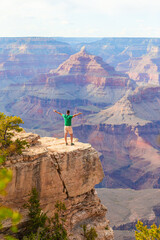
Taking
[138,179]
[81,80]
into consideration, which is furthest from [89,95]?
[138,179]

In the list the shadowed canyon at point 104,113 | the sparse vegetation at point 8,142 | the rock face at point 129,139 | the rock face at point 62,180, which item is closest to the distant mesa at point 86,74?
the shadowed canyon at point 104,113

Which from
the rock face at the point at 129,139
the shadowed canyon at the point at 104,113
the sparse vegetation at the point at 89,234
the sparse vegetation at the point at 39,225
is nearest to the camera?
the sparse vegetation at the point at 39,225

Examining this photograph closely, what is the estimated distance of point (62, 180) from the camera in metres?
18.2

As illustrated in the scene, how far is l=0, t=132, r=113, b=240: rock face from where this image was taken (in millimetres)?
16516

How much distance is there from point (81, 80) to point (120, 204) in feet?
481

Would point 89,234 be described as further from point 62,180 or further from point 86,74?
point 86,74

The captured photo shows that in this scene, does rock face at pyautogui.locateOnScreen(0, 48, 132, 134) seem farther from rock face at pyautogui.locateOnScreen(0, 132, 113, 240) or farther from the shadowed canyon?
rock face at pyautogui.locateOnScreen(0, 132, 113, 240)

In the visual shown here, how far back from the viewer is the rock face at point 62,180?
16.5 metres

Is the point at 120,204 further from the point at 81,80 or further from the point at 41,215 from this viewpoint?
the point at 81,80

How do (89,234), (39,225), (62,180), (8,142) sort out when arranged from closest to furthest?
(39,225) < (8,142) < (89,234) < (62,180)

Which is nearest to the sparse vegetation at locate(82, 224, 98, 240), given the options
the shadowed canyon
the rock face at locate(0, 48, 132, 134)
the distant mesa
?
the shadowed canyon

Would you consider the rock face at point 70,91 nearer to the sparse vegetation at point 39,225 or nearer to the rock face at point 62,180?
the rock face at point 62,180

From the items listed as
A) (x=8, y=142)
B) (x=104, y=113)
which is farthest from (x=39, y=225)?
(x=104, y=113)

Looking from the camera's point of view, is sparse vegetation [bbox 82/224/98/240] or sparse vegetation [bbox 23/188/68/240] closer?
sparse vegetation [bbox 23/188/68/240]
